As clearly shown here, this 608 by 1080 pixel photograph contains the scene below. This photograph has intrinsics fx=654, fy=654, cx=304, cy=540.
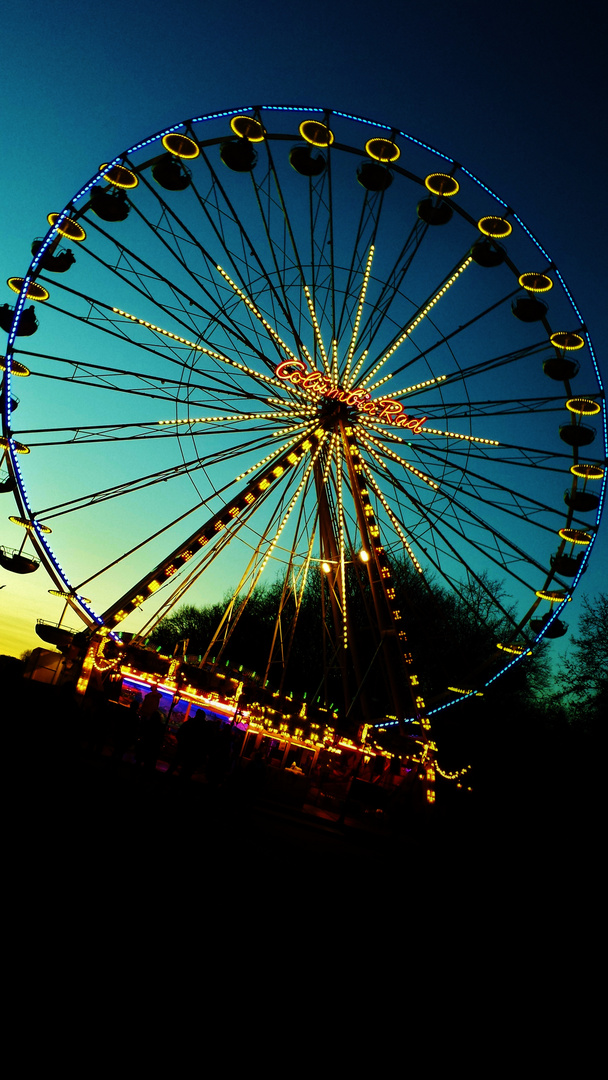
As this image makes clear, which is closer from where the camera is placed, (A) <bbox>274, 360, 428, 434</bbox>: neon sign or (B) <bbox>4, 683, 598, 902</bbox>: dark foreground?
(B) <bbox>4, 683, 598, 902</bbox>: dark foreground

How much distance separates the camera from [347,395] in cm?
1392

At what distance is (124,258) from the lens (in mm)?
12797

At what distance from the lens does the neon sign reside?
13234 mm

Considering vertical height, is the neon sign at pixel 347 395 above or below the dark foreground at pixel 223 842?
above

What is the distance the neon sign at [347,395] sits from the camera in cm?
1323

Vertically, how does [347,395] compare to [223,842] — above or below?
above

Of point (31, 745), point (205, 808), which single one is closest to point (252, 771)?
point (205, 808)

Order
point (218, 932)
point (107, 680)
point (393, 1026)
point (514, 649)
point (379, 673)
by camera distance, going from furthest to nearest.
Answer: point (379, 673) < point (514, 649) < point (107, 680) < point (218, 932) < point (393, 1026)

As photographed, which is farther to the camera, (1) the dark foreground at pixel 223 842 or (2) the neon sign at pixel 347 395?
(2) the neon sign at pixel 347 395

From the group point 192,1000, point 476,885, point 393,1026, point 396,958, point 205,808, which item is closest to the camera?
point 192,1000

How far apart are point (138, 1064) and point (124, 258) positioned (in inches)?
513

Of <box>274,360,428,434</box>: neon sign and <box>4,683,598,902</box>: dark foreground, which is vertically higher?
<box>274,360,428,434</box>: neon sign

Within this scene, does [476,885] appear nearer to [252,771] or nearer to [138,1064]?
[252,771]

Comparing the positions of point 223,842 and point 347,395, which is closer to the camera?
point 223,842
